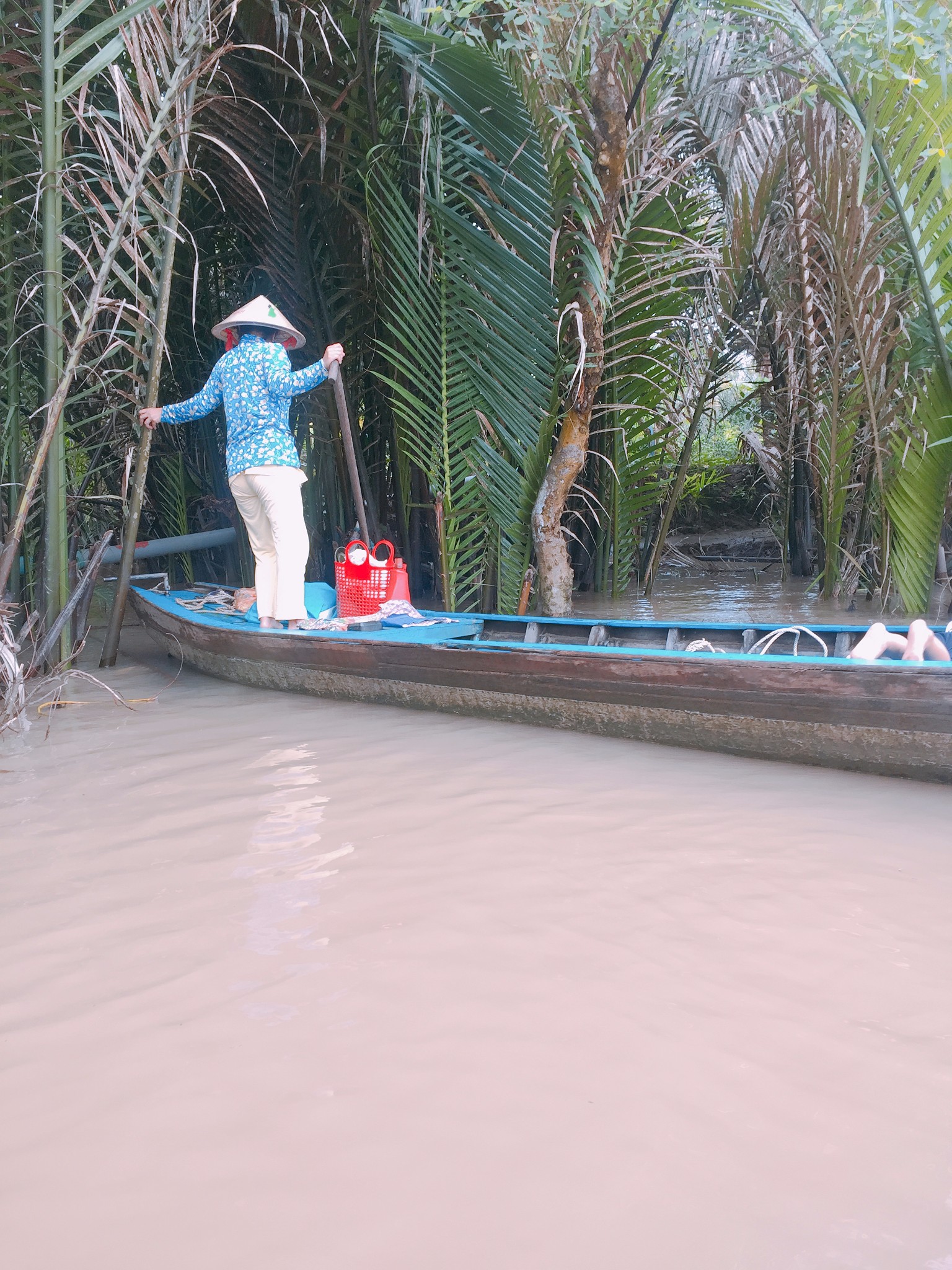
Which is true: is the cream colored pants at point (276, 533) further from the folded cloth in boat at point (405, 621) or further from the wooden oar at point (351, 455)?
the folded cloth in boat at point (405, 621)

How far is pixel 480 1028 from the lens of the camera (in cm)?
172

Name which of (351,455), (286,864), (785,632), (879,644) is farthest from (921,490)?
(286,864)

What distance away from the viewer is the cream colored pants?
4.85 metres

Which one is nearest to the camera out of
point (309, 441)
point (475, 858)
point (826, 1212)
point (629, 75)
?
point (826, 1212)

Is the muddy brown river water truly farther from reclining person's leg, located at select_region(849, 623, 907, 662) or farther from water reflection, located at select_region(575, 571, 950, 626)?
water reflection, located at select_region(575, 571, 950, 626)

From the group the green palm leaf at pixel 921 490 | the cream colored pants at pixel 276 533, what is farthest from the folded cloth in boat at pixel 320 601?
the green palm leaf at pixel 921 490

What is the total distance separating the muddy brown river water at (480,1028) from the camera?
1291 mm

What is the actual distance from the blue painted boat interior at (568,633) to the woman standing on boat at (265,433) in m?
0.28

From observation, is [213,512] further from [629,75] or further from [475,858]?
[475,858]

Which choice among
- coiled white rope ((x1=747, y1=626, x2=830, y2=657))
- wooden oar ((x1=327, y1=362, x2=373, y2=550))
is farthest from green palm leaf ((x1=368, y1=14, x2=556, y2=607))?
coiled white rope ((x1=747, y1=626, x2=830, y2=657))

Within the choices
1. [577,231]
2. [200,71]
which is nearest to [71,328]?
[200,71]

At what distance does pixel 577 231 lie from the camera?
16.1 ft

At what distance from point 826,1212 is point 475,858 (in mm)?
1270

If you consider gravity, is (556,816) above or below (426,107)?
below
